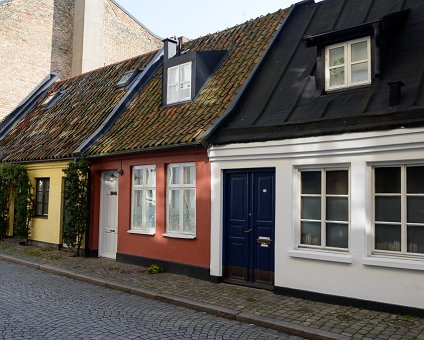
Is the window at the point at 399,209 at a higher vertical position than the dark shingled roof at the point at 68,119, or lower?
lower

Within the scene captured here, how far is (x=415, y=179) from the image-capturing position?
7.14 meters

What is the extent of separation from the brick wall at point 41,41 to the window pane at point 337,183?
1963 centimetres

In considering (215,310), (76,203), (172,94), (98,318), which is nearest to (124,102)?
(172,94)

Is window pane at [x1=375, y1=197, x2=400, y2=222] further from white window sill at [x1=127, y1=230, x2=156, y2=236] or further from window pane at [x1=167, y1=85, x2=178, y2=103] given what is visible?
window pane at [x1=167, y1=85, x2=178, y2=103]

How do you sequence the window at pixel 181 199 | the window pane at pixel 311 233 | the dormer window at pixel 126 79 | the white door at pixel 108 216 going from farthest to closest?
the dormer window at pixel 126 79
the white door at pixel 108 216
the window at pixel 181 199
the window pane at pixel 311 233

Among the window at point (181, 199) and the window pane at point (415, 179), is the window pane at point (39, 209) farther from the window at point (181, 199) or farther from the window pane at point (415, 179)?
the window pane at point (415, 179)

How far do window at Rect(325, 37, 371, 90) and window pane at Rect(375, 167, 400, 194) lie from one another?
1.86 m

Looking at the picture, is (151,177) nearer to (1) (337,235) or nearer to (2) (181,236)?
(2) (181,236)

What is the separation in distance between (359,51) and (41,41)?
20.2 m

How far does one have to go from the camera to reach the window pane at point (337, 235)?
7.86 metres

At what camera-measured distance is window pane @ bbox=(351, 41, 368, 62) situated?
8531 mm

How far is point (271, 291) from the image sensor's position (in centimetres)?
879

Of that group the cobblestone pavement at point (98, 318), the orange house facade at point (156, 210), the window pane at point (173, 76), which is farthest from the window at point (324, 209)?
the window pane at point (173, 76)

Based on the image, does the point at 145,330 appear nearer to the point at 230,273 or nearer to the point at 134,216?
the point at 230,273
